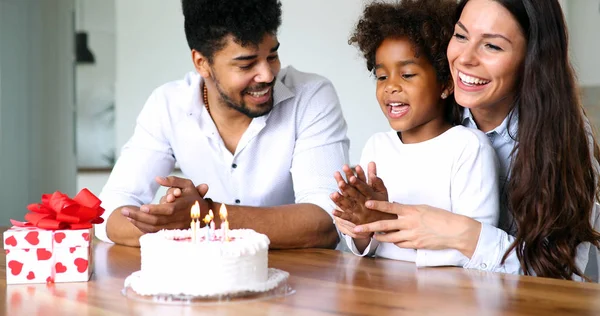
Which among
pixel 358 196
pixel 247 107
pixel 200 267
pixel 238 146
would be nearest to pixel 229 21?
pixel 247 107

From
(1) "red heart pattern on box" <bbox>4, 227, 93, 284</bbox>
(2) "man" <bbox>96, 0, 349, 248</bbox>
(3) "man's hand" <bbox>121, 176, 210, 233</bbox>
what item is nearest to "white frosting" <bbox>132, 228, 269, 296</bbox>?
(1) "red heart pattern on box" <bbox>4, 227, 93, 284</bbox>

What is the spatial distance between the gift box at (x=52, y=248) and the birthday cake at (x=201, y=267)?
0.60 feet

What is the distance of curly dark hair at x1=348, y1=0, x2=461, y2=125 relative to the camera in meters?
2.00

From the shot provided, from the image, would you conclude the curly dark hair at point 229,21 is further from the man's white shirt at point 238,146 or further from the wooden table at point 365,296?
the wooden table at point 365,296

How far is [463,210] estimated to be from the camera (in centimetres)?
183

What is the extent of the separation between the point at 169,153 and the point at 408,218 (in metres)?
1.05

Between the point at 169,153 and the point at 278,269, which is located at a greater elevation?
the point at 169,153

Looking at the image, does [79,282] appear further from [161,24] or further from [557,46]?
[161,24]

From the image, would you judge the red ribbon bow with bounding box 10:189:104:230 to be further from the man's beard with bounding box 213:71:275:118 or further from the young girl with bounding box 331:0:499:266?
the man's beard with bounding box 213:71:275:118

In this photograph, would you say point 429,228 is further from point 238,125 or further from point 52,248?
point 238,125

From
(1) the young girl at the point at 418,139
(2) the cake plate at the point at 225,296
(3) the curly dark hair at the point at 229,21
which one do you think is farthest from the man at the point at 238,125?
(2) the cake plate at the point at 225,296

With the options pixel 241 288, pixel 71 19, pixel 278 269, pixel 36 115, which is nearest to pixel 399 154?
pixel 278 269

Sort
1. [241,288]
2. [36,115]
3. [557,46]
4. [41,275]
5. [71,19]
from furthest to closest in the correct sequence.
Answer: [71,19] < [36,115] < [557,46] < [41,275] < [241,288]

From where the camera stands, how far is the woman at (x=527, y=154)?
1720 mm
